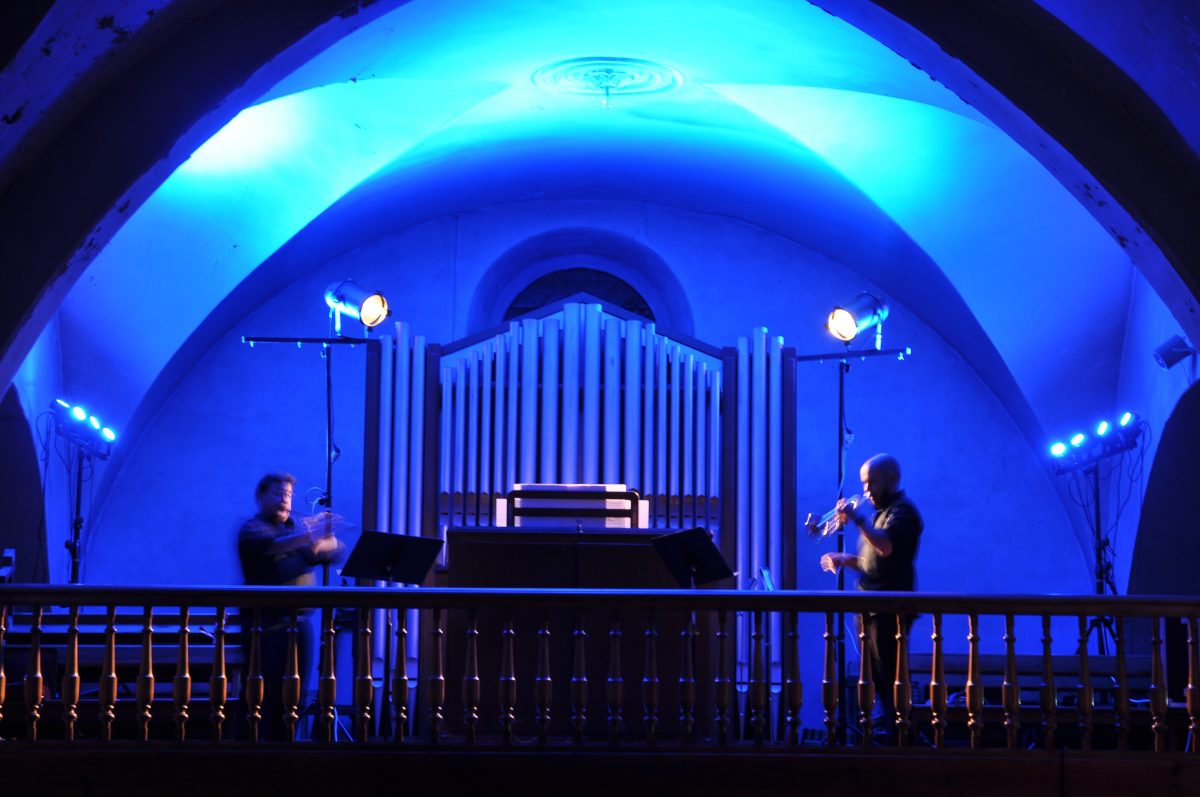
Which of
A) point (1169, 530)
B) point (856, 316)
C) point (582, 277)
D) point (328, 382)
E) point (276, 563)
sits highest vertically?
point (582, 277)

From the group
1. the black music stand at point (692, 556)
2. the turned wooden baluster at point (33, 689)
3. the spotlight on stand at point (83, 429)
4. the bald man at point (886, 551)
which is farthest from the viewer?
the spotlight on stand at point (83, 429)

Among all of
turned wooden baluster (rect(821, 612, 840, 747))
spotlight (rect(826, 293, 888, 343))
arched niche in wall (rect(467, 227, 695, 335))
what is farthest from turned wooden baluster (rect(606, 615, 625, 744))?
arched niche in wall (rect(467, 227, 695, 335))

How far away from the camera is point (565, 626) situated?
7.21 meters

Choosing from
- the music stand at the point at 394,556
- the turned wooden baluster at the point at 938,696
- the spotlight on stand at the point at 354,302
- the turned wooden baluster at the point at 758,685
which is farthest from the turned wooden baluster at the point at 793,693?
the spotlight on stand at the point at 354,302

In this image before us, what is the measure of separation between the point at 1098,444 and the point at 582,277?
15.1 feet

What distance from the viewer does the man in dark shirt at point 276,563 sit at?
737 centimetres

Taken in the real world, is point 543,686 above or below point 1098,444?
below

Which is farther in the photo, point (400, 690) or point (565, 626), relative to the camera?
point (565, 626)

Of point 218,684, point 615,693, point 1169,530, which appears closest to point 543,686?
point 615,693

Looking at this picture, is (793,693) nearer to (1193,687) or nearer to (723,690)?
(723,690)

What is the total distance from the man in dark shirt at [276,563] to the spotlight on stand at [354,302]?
347cm

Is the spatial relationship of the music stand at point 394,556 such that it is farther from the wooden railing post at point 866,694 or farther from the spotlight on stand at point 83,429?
the spotlight on stand at point 83,429

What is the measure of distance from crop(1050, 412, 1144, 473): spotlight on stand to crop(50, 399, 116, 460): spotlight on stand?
7.17m

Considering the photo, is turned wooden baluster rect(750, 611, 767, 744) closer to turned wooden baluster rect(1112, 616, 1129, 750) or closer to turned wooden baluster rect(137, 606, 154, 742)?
turned wooden baluster rect(1112, 616, 1129, 750)
